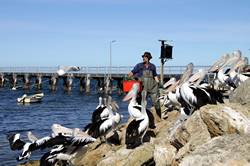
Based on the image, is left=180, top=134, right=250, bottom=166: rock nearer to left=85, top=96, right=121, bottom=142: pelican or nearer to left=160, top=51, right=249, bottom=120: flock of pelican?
left=160, top=51, right=249, bottom=120: flock of pelican

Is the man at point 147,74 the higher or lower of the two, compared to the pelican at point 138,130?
higher

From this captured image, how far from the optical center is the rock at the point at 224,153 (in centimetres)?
485

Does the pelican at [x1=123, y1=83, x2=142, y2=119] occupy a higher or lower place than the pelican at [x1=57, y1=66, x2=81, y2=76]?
lower

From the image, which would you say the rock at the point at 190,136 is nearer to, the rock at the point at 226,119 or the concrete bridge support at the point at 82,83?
the rock at the point at 226,119

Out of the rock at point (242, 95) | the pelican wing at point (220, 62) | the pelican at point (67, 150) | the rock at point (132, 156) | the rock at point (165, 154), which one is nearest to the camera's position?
the rock at point (165, 154)

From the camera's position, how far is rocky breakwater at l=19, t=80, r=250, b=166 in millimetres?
5078

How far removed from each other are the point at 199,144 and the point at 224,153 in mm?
1207

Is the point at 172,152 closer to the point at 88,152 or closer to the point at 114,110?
the point at 88,152

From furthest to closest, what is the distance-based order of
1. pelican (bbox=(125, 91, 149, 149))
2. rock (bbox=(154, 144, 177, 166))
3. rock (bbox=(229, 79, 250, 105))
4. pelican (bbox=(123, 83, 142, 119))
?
pelican (bbox=(123, 83, 142, 119))
pelican (bbox=(125, 91, 149, 149))
rock (bbox=(229, 79, 250, 105))
rock (bbox=(154, 144, 177, 166))

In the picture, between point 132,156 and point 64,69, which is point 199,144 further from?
point 64,69

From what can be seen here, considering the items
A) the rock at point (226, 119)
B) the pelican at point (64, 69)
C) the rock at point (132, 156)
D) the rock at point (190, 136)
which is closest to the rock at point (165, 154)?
the rock at point (190, 136)

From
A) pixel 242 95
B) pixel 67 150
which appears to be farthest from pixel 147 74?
pixel 242 95

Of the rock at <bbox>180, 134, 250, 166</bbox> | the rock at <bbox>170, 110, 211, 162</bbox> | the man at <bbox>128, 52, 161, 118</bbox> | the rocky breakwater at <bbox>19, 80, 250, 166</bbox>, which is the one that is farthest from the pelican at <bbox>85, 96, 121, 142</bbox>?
the rock at <bbox>180, 134, 250, 166</bbox>

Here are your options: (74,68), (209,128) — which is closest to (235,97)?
(209,128)
